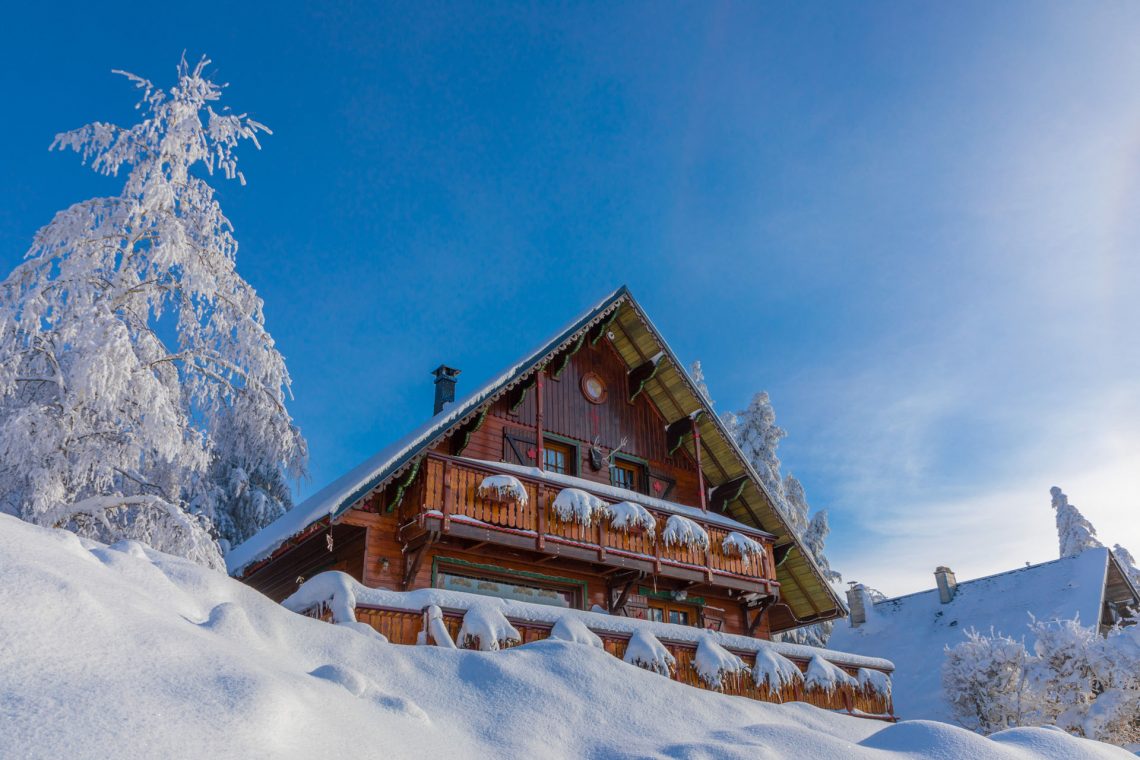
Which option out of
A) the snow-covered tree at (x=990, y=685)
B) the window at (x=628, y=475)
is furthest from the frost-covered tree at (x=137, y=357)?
the snow-covered tree at (x=990, y=685)

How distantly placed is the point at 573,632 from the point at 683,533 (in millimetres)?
5216

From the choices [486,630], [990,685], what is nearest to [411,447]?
[486,630]

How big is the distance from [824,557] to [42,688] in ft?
91.6

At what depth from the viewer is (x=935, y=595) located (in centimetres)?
3083

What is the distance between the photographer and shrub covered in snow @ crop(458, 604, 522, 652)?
34.5 ft

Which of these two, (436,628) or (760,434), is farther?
(760,434)

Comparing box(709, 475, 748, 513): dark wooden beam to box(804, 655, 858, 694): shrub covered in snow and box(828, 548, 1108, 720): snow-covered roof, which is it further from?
box(828, 548, 1108, 720): snow-covered roof

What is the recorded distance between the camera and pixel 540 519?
14812 mm

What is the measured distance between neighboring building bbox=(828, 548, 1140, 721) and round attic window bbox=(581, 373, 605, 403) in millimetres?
13632

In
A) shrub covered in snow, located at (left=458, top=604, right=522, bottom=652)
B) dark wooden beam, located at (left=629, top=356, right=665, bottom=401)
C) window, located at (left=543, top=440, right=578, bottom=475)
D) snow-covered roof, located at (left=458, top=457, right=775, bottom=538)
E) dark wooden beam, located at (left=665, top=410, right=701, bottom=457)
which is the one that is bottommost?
shrub covered in snow, located at (left=458, top=604, right=522, bottom=652)

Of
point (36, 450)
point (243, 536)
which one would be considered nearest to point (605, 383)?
point (36, 450)

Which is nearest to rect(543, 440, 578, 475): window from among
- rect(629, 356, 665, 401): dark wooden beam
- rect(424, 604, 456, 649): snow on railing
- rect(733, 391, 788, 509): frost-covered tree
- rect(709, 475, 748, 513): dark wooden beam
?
rect(629, 356, 665, 401): dark wooden beam

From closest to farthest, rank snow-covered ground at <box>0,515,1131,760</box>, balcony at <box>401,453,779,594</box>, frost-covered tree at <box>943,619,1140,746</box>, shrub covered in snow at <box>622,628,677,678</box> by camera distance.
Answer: snow-covered ground at <box>0,515,1131,760</box> < shrub covered in snow at <box>622,628,677,678</box> < balcony at <box>401,453,779,594</box> < frost-covered tree at <box>943,619,1140,746</box>

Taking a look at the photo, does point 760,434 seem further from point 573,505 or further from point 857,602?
point 573,505
